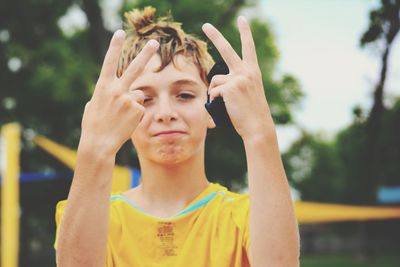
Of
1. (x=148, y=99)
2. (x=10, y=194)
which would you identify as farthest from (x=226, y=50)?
(x=10, y=194)

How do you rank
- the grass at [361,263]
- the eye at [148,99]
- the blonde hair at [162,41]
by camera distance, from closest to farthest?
the eye at [148,99]
the blonde hair at [162,41]
the grass at [361,263]

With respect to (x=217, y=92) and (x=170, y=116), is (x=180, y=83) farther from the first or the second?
(x=217, y=92)

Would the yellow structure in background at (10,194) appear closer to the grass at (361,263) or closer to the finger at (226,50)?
the finger at (226,50)

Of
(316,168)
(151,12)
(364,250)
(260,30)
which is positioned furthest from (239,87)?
(316,168)

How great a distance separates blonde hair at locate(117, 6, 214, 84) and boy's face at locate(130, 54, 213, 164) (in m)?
0.06

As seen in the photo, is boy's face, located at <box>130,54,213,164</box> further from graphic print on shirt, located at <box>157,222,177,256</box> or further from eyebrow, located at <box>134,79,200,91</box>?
graphic print on shirt, located at <box>157,222,177,256</box>

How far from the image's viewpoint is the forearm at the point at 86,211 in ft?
5.24

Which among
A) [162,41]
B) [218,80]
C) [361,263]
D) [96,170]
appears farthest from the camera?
[361,263]

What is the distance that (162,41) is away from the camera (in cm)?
231

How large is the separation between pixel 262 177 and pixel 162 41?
90 centimetres

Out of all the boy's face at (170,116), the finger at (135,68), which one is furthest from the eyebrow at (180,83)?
the finger at (135,68)

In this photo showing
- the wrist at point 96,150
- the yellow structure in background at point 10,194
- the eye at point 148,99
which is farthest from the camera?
the yellow structure in background at point 10,194

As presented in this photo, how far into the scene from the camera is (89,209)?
1.60 metres

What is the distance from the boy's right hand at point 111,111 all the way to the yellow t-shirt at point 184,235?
52cm
